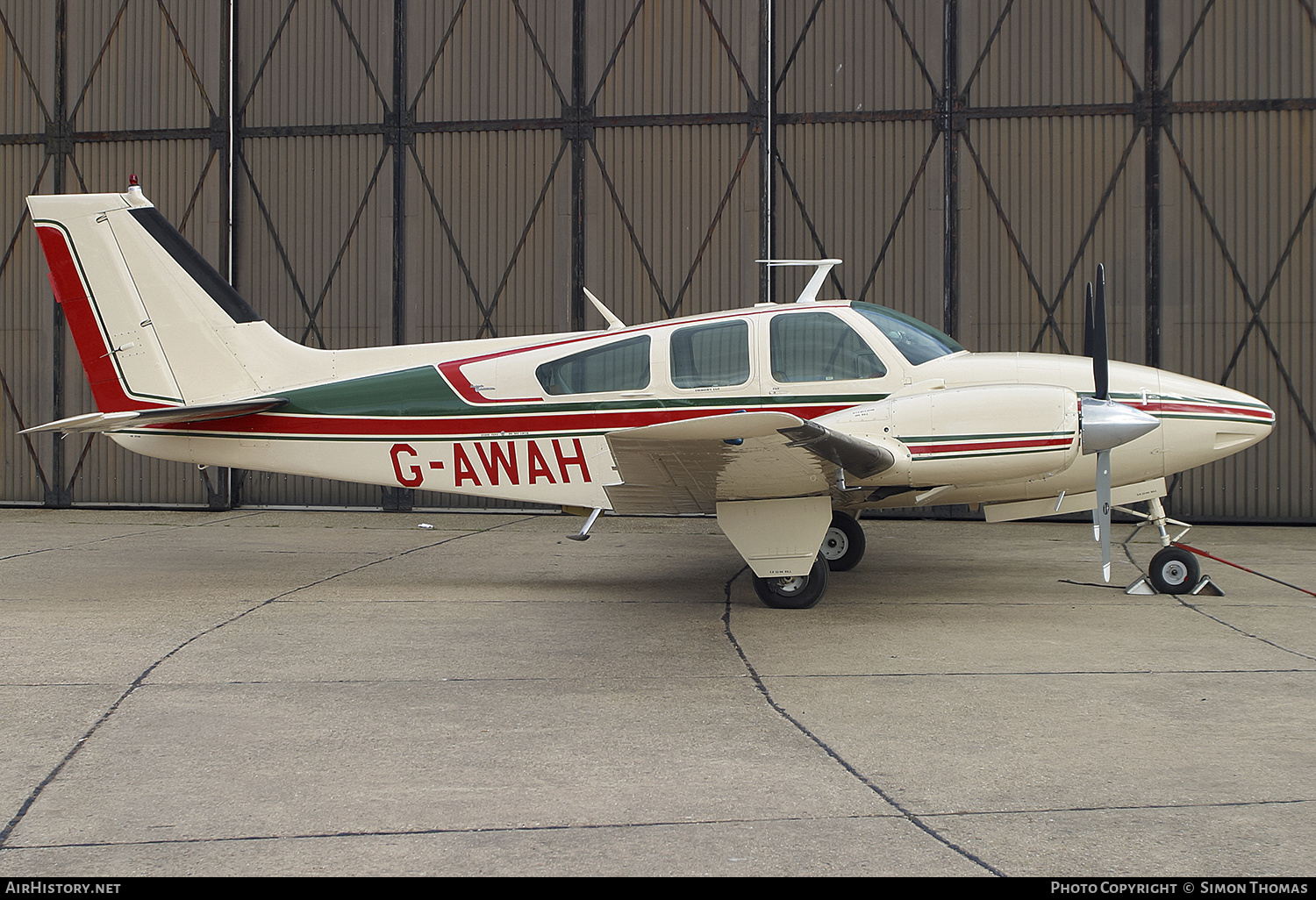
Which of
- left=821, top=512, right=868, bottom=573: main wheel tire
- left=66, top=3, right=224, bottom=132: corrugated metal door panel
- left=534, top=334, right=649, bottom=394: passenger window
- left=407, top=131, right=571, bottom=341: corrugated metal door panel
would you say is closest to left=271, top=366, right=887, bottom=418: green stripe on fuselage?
left=534, top=334, right=649, bottom=394: passenger window

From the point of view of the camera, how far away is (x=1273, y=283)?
1314 centimetres

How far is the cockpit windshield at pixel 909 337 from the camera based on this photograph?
7559 millimetres

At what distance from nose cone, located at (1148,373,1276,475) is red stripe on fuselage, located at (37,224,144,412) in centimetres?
826

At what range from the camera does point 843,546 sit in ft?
29.8

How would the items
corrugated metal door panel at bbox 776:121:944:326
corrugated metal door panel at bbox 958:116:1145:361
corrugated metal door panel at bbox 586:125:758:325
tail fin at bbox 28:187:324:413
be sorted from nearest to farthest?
tail fin at bbox 28:187:324:413
corrugated metal door panel at bbox 958:116:1145:361
corrugated metal door panel at bbox 776:121:944:326
corrugated metal door panel at bbox 586:125:758:325

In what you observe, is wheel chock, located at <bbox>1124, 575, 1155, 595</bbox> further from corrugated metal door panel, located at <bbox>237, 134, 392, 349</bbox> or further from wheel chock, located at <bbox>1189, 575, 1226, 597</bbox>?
corrugated metal door panel, located at <bbox>237, 134, 392, 349</bbox>

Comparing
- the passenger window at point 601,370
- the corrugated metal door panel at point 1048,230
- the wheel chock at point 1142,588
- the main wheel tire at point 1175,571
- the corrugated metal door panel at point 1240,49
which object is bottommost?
the wheel chock at point 1142,588

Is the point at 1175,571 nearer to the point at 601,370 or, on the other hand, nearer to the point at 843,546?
the point at 843,546

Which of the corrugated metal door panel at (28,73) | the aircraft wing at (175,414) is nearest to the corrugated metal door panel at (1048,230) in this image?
the aircraft wing at (175,414)

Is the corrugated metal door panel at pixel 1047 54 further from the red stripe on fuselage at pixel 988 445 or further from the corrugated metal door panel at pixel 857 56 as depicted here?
the red stripe on fuselage at pixel 988 445

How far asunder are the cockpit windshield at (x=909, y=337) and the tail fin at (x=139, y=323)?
4682mm

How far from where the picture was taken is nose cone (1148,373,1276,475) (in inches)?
287

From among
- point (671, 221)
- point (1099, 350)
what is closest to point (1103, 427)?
point (1099, 350)
